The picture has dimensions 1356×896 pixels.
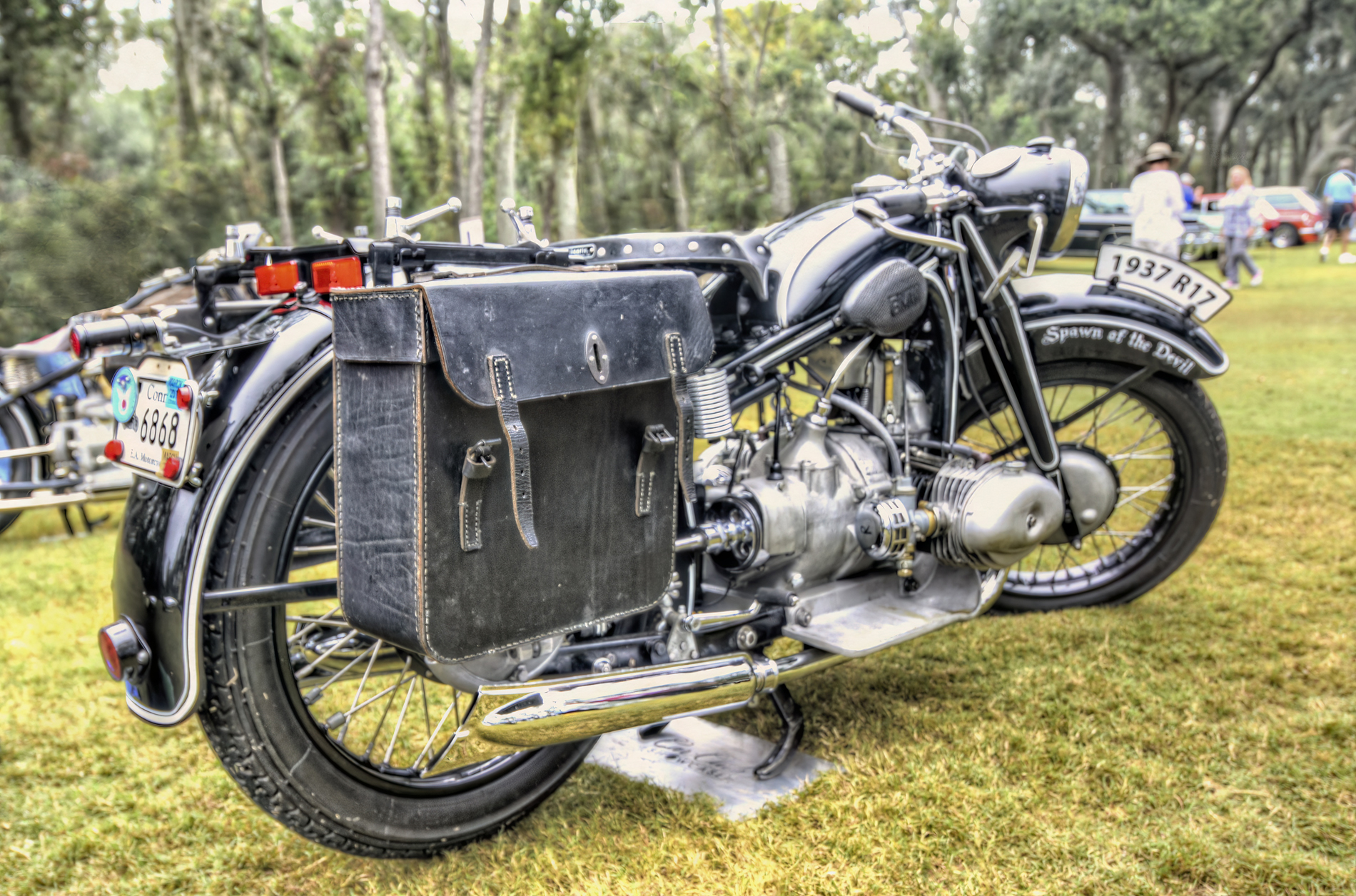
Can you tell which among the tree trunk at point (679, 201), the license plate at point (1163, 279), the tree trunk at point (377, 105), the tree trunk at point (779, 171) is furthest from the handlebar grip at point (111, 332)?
the tree trunk at point (679, 201)

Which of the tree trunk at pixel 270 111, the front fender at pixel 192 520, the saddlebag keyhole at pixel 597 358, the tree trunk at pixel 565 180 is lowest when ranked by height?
the front fender at pixel 192 520

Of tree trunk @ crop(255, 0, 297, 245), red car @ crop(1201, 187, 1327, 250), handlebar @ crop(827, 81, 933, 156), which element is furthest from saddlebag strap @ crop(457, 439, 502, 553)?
red car @ crop(1201, 187, 1327, 250)

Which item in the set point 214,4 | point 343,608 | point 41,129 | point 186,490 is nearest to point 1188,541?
point 343,608

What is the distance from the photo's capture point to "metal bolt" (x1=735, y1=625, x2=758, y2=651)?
2.46 meters

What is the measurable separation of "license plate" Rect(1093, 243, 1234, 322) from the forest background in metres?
9.92

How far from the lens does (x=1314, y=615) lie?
329cm

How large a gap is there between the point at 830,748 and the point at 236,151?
2250cm

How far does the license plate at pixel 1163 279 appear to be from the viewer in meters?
3.16

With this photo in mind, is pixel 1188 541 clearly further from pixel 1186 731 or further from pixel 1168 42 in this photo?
pixel 1168 42

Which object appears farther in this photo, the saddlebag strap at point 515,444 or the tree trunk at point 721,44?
the tree trunk at point 721,44

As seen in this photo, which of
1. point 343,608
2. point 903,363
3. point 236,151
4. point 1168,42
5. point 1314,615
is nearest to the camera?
point 343,608

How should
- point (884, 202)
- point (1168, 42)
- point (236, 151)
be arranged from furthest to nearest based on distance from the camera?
point (1168, 42)
point (236, 151)
point (884, 202)

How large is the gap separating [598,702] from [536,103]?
1566 cm

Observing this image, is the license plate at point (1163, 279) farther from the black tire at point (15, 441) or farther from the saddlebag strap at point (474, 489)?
the black tire at point (15, 441)
